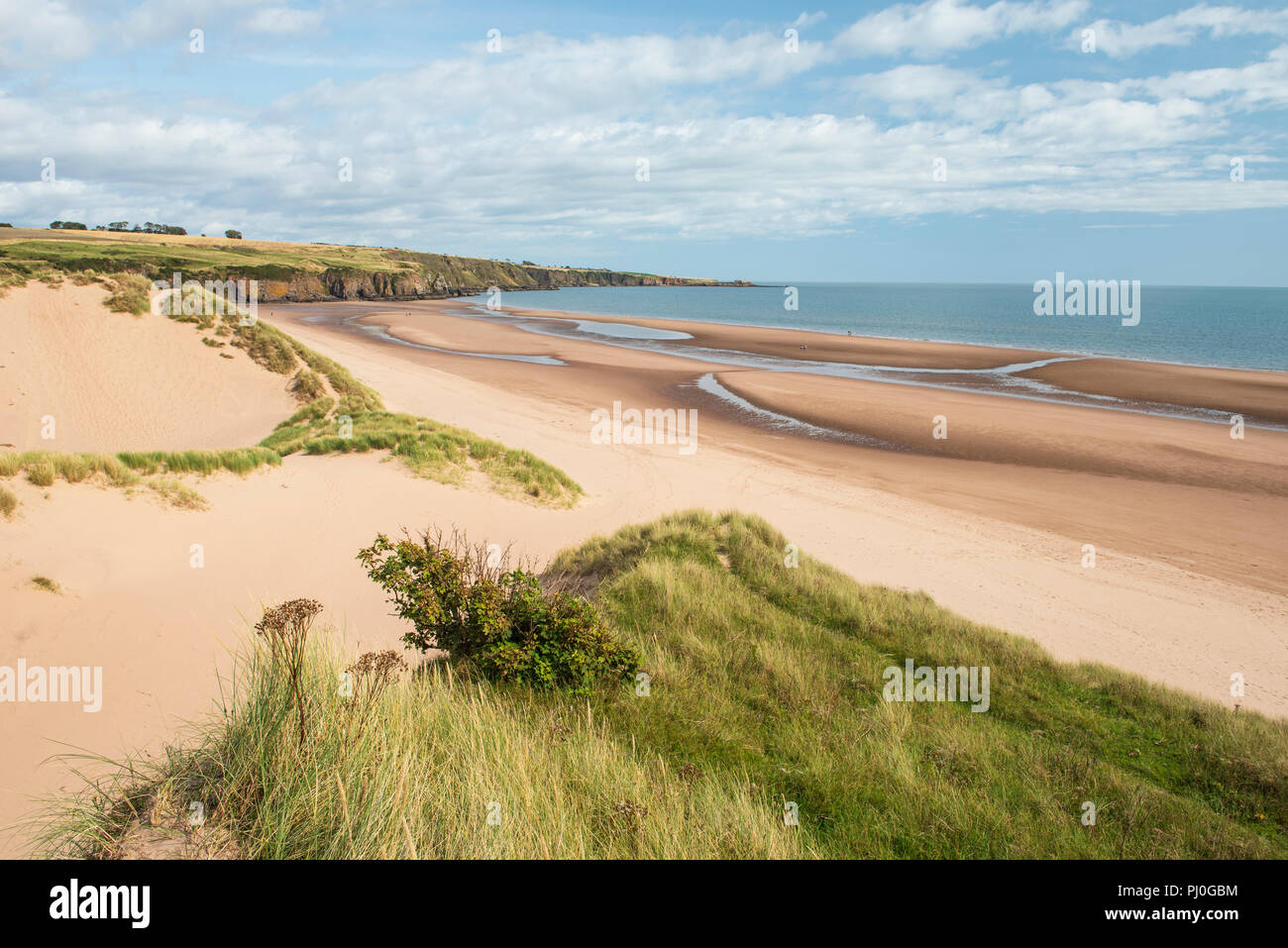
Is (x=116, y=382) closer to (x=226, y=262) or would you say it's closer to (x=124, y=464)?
(x=124, y=464)

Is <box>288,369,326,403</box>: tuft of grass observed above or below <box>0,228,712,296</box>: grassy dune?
below

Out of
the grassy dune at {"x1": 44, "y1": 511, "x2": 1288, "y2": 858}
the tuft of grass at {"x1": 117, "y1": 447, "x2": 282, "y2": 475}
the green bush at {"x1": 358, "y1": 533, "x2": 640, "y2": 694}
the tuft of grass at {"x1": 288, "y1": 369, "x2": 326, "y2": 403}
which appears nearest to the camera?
the grassy dune at {"x1": 44, "y1": 511, "x2": 1288, "y2": 858}

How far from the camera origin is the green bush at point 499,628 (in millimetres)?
6336

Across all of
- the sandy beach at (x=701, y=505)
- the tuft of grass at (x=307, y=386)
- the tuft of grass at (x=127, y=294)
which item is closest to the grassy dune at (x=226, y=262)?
the tuft of grass at (x=127, y=294)

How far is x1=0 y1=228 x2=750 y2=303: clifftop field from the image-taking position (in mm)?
65625

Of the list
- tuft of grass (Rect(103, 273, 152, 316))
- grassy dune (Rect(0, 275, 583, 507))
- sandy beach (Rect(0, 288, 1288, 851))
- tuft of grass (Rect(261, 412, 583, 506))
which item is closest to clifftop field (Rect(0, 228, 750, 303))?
tuft of grass (Rect(103, 273, 152, 316))

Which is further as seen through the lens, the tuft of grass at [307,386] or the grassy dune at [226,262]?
the grassy dune at [226,262]

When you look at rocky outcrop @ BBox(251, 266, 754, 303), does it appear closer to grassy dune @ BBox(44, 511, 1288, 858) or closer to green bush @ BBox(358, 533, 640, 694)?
green bush @ BBox(358, 533, 640, 694)

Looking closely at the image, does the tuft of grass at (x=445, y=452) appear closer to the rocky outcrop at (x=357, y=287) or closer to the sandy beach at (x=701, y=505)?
the sandy beach at (x=701, y=505)

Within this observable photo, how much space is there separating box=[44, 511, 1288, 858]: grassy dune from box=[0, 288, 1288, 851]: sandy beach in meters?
2.42

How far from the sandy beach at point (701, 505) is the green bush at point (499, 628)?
92cm

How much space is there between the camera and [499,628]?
651 cm
